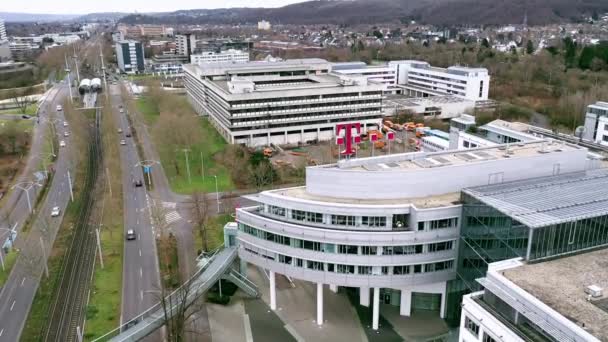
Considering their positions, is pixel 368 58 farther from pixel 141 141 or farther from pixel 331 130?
pixel 141 141

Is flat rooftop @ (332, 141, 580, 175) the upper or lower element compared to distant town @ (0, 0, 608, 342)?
upper

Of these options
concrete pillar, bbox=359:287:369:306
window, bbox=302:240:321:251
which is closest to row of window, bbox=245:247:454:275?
window, bbox=302:240:321:251

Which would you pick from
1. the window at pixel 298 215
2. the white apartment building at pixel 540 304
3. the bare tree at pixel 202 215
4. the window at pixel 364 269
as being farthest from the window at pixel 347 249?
the bare tree at pixel 202 215

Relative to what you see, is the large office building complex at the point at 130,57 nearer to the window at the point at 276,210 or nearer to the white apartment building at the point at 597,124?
the white apartment building at the point at 597,124

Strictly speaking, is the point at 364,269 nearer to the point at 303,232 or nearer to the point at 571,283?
the point at 303,232

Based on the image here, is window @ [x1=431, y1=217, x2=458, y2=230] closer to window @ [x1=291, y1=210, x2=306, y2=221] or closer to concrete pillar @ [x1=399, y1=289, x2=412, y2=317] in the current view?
concrete pillar @ [x1=399, y1=289, x2=412, y2=317]

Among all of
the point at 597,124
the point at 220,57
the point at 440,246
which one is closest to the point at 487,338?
the point at 440,246
